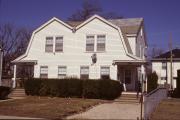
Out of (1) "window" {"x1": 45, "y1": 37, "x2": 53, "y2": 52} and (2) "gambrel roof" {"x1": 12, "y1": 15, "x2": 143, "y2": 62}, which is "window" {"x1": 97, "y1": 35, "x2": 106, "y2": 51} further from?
(1) "window" {"x1": 45, "y1": 37, "x2": 53, "y2": 52}

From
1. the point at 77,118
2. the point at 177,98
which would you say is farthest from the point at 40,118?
the point at 177,98

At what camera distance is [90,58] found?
3011 cm

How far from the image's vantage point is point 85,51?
30.3 m

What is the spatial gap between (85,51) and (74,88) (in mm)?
4802

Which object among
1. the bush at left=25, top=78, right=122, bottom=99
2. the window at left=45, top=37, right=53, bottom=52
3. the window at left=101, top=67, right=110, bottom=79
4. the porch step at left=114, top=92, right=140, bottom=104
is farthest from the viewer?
the window at left=45, top=37, right=53, bottom=52

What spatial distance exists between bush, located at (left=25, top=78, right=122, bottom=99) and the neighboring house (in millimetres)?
3354

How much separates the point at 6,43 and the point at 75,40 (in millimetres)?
34324

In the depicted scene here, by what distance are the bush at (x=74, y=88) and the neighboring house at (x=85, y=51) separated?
335 cm

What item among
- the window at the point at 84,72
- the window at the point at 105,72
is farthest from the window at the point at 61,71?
the window at the point at 105,72

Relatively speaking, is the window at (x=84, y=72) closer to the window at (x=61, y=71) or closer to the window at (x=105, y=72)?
the window at (x=105, y=72)

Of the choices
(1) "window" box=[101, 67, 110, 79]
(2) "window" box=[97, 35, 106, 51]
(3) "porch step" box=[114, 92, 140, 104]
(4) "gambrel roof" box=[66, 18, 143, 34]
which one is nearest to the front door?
(1) "window" box=[101, 67, 110, 79]

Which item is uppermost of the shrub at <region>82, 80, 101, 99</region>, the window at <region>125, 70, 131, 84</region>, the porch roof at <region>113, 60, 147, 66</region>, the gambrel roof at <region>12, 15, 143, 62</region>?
the gambrel roof at <region>12, 15, 143, 62</region>

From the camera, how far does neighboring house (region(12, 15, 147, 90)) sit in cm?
2948

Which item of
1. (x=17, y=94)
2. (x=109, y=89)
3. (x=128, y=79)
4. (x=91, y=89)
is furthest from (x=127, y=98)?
(x=17, y=94)
